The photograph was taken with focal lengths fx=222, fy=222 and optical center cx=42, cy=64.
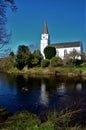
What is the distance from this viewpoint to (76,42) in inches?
4178

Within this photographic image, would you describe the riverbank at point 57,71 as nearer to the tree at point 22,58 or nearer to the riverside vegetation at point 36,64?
the riverside vegetation at point 36,64

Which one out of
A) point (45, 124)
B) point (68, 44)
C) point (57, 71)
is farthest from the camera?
point (68, 44)

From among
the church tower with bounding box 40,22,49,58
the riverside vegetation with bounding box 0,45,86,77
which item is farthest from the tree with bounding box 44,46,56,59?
the church tower with bounding box 40,22,49,58

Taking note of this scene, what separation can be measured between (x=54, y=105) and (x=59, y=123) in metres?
12.5

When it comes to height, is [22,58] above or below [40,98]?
above

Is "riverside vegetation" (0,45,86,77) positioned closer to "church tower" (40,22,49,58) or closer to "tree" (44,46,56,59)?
"tree" (44,46,56,59)

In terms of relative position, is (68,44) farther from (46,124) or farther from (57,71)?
(46,124)

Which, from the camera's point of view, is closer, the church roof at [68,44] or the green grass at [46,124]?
the green grass at [46,124]

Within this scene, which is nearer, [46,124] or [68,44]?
[46,124]

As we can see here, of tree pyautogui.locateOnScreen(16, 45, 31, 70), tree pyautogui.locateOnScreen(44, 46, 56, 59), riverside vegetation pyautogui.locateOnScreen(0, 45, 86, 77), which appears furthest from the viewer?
tree pyautogui.locateOnScreen(44, 46, 56, 59)

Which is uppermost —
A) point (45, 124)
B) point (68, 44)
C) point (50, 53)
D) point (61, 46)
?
point (68, 44)

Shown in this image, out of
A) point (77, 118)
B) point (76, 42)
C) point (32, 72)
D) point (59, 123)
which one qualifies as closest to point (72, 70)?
point (32, 72)

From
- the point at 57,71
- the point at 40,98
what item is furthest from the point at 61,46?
the point at 40,98

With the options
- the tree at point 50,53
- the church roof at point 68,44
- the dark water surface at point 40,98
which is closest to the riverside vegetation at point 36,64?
the tree at point 50,53
